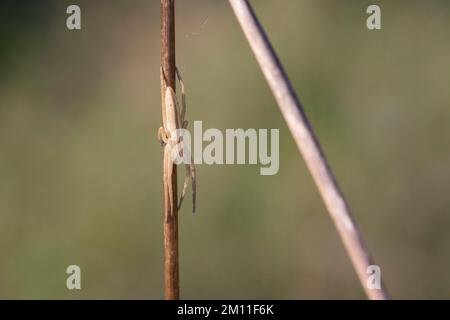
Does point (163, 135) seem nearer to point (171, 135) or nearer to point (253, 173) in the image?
point (171, 135)

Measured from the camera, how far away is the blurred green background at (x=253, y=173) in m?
3.01

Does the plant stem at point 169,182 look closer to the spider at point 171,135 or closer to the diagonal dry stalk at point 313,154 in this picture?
the spider at point 171,135

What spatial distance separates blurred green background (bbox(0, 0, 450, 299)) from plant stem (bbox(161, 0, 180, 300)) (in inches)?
78.7

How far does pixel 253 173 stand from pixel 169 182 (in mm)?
2067

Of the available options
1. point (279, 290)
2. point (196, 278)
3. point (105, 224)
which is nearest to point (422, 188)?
point (279, 290)

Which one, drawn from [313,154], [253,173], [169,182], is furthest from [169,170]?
[253,173]

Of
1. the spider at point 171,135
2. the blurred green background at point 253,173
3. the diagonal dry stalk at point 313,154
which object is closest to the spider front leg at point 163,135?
the spider at point 171,135

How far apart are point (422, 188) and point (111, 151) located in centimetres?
139

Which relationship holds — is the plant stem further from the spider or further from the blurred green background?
the blurred green background

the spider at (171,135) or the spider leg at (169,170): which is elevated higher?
the spider at (171,135)

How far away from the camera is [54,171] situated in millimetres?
3297

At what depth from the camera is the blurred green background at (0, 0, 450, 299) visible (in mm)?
3010

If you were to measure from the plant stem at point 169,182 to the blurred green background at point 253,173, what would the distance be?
1999 mm

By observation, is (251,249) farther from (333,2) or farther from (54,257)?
(333,2)
